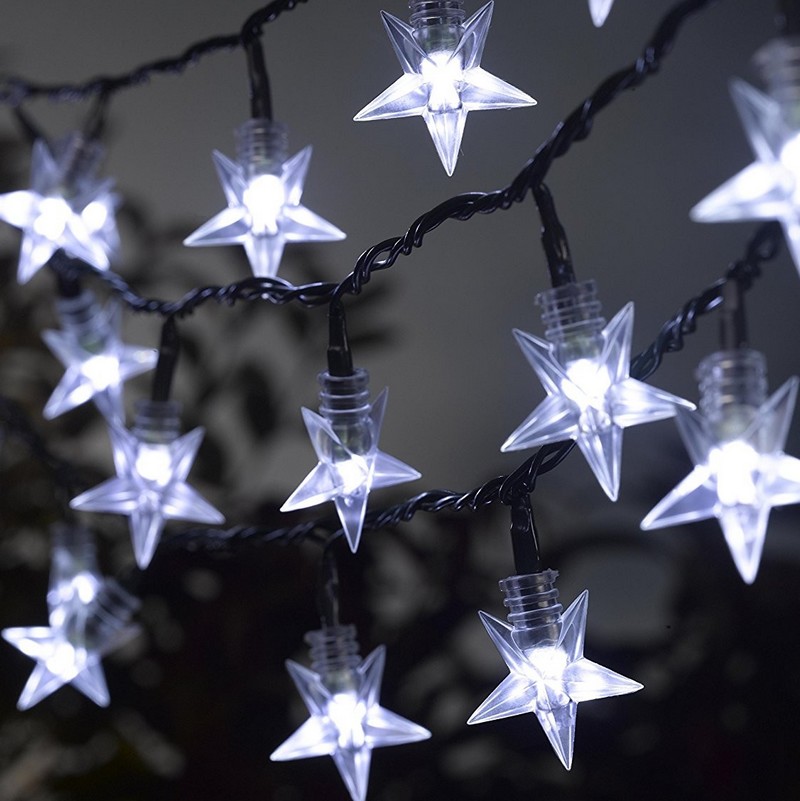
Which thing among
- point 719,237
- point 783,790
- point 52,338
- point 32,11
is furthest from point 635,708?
point 32,11

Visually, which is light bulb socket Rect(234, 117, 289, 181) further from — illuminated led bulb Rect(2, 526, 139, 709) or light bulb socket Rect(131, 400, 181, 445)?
illuminated led bulb Rect(2, 526, 139, 709)

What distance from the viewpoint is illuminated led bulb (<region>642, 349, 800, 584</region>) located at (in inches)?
18.8

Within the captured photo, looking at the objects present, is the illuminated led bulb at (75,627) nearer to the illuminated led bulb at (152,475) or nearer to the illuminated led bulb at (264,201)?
A: the illuminated led bulb at (152,475)

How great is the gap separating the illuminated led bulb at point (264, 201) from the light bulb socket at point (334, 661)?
0.24 meters

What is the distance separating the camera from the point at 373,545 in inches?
34.3

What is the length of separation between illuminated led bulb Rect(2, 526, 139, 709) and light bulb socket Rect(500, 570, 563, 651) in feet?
1.19

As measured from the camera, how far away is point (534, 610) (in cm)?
57

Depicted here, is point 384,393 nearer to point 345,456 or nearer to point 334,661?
point 345,456

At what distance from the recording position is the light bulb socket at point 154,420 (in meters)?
0.72

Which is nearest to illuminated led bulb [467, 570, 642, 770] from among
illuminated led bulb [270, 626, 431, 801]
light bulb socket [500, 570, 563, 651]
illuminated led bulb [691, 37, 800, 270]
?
light bulb socket [500, 570, 563, 651]

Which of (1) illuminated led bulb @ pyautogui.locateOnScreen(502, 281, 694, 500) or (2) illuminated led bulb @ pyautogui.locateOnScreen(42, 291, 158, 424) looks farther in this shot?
(2) illuminated led bulb @ pyautogui.locateOnScreen(42, 291, 158, 424)

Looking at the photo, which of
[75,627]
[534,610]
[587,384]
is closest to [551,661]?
[534,610]

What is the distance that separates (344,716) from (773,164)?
1.36ft

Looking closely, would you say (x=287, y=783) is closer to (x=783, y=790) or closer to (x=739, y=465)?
(x=783, y=790)
